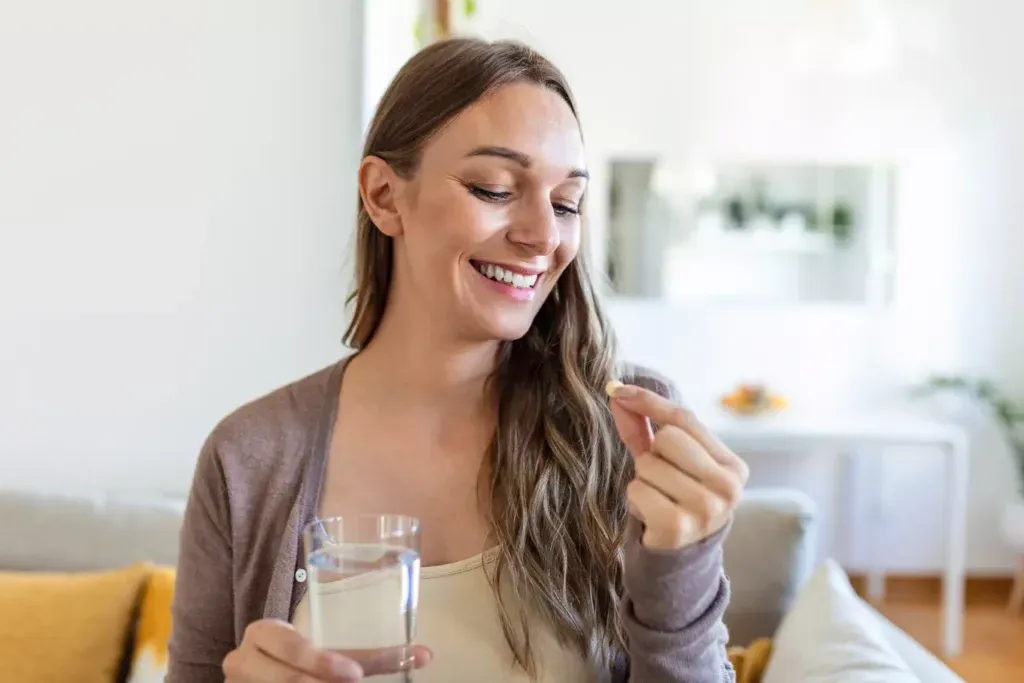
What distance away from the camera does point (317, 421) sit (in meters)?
1.19

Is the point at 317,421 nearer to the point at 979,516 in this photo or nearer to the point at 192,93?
the point at 192,93

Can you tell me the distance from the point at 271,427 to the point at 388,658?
0.47 metres

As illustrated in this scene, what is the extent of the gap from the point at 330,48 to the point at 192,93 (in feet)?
1.03

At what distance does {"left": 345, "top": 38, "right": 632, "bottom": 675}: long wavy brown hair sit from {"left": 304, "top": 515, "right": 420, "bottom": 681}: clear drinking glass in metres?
0.32

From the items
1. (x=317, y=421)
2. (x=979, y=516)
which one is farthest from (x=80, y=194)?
(x=979, y=516)

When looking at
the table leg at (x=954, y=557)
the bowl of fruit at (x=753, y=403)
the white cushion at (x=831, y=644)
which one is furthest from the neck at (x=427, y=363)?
the table leg at (x=954, y=557)

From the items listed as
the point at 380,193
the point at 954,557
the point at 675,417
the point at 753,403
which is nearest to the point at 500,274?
the point at 380,193

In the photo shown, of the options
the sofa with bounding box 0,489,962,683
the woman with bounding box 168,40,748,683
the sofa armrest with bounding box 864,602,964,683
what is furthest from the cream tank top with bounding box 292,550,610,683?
the sofa armrest with bounding box 864,602,964,683

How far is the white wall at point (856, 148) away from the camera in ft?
13.0

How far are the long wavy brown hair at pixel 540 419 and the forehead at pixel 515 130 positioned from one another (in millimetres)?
14

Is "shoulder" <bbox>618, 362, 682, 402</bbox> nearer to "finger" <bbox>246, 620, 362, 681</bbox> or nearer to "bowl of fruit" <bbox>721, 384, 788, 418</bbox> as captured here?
"finger" <bbox>246, 620, 362, 681</bbox>

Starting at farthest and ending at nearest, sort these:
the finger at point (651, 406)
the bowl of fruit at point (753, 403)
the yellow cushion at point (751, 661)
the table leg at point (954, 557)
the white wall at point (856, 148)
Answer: the white wall at point (856, 148), the bowl of fruit at point (753, 403), the table leg at point (954, 557), the yellow cushion at point (751, 661), the finger at point (651, 406)

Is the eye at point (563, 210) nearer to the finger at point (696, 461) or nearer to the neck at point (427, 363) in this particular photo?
the neck at point (427, 363)

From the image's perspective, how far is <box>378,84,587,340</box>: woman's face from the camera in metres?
1.06
